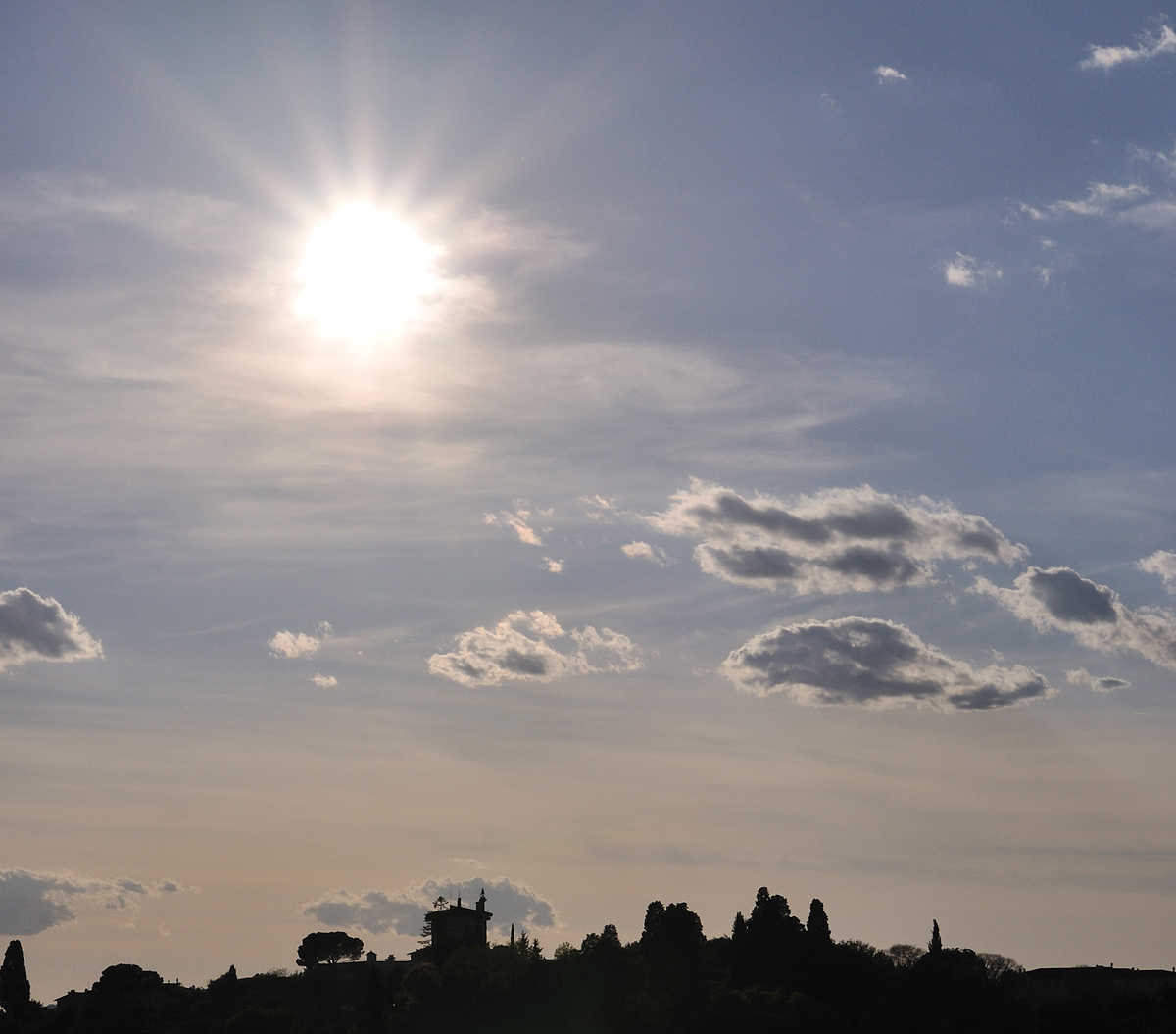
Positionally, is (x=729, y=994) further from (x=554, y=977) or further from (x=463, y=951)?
(x=463, y=951)

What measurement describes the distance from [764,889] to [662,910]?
84.5 ft

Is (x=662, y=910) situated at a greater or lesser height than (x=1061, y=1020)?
greater

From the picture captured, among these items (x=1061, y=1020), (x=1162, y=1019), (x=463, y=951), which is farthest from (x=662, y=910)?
(x=1162, y=1019)

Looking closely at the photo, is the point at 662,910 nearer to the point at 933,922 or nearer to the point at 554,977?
the point at 554,977

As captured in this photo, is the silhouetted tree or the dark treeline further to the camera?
the silhouetted tree

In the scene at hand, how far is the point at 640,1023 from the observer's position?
451 ft

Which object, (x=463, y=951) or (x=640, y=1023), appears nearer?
(x=640, y=1023)

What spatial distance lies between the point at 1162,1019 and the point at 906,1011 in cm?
3421

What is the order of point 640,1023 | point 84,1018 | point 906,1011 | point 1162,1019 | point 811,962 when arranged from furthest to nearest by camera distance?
point 84,1018 → point 811,962 → point 1162,1019 → point 906,1011 → point 640,1023

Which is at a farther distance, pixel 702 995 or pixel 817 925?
pixel 817 925

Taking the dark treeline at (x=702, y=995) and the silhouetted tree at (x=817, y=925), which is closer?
the dark treeline at (x=702, y=995)

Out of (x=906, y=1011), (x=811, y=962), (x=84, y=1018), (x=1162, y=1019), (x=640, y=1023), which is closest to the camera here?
(x=640, y=1023)

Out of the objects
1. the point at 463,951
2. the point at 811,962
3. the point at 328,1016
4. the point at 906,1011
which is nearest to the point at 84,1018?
the point at 328,1016

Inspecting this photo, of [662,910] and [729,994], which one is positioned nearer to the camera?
[729,994]
